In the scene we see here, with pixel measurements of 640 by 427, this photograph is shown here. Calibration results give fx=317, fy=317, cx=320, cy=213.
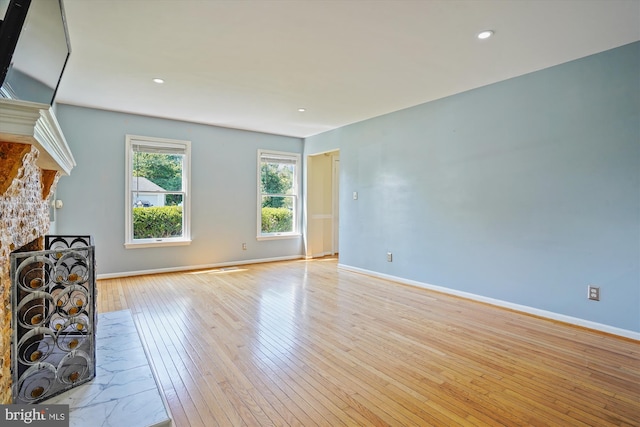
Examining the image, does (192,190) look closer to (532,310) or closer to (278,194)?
(278,194)

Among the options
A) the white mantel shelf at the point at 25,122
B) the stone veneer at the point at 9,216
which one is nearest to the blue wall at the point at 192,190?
the stone veneer at the point at 9,216

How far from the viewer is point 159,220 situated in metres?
5.18

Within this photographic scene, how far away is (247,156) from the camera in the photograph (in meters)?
5.96

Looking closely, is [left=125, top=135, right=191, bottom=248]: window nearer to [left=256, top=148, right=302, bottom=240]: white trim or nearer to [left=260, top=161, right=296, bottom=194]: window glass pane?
[left=256, top=148, right=302, bottom=240]: white trim

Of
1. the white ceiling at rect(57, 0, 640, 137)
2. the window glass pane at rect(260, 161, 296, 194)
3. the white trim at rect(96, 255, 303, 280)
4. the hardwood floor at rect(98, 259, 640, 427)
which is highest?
the white ceiling at rect(57, 0, 640, 137)

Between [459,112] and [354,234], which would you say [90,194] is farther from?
[459,112]

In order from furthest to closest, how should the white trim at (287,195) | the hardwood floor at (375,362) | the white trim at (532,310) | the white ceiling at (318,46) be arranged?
the white trim at (287,195)
the white trim at (532,310)
the white ceiling at (318,46)
the hardwood floor at (375,362)

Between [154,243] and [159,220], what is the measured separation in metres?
0.38

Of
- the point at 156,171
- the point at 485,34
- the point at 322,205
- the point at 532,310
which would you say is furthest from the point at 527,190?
the point at 156,171

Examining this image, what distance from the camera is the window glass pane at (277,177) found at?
20.5ft

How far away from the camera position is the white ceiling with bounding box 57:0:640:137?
226cm

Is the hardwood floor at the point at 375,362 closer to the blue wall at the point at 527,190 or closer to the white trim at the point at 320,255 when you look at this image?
the blue wall at the point at 527,190

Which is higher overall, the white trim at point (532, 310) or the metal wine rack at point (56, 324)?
the metal wine rack at point (56, 324)

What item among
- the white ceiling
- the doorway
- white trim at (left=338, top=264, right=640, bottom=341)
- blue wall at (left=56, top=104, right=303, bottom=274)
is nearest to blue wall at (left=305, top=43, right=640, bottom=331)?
white trim at (left=338, top=264, right=640, bottom=341)
